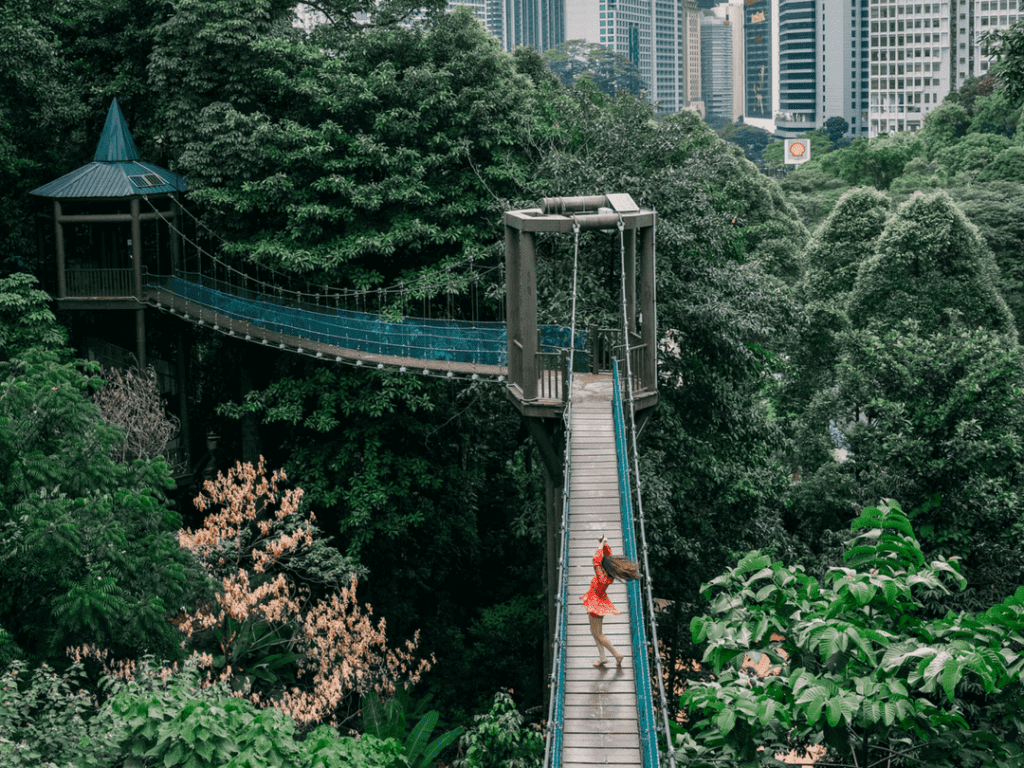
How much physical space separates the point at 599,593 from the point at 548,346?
6.21 meters

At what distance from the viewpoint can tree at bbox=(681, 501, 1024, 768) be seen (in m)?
8.05

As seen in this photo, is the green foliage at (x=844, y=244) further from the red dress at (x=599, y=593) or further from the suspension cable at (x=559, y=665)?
the red dress at (x=599, y=593)

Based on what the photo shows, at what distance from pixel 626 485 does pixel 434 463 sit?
36.5ft

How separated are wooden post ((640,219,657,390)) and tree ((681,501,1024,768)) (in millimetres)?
5279

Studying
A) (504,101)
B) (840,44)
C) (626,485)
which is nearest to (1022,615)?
(626,485)

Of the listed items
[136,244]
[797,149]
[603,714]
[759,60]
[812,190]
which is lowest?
[603,714]

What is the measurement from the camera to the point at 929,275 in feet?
91.5

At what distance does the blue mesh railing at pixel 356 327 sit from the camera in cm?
1786

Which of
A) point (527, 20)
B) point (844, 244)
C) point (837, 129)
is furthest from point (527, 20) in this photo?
point (844, 244)

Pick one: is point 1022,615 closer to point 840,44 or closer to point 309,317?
point 309,317

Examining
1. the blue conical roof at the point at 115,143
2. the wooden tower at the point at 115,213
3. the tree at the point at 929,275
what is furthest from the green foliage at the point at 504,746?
the tree at the point at 929,275

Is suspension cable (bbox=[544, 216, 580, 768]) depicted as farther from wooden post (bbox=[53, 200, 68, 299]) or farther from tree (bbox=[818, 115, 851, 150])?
tree (bbox=[818, 115, 851, 150])

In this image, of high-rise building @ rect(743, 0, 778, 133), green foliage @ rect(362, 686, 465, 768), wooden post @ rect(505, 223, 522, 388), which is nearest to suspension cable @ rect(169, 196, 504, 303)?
wooden post @ rect(505, 223, 522, 388)

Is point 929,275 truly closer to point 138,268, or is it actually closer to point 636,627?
point 138,268
